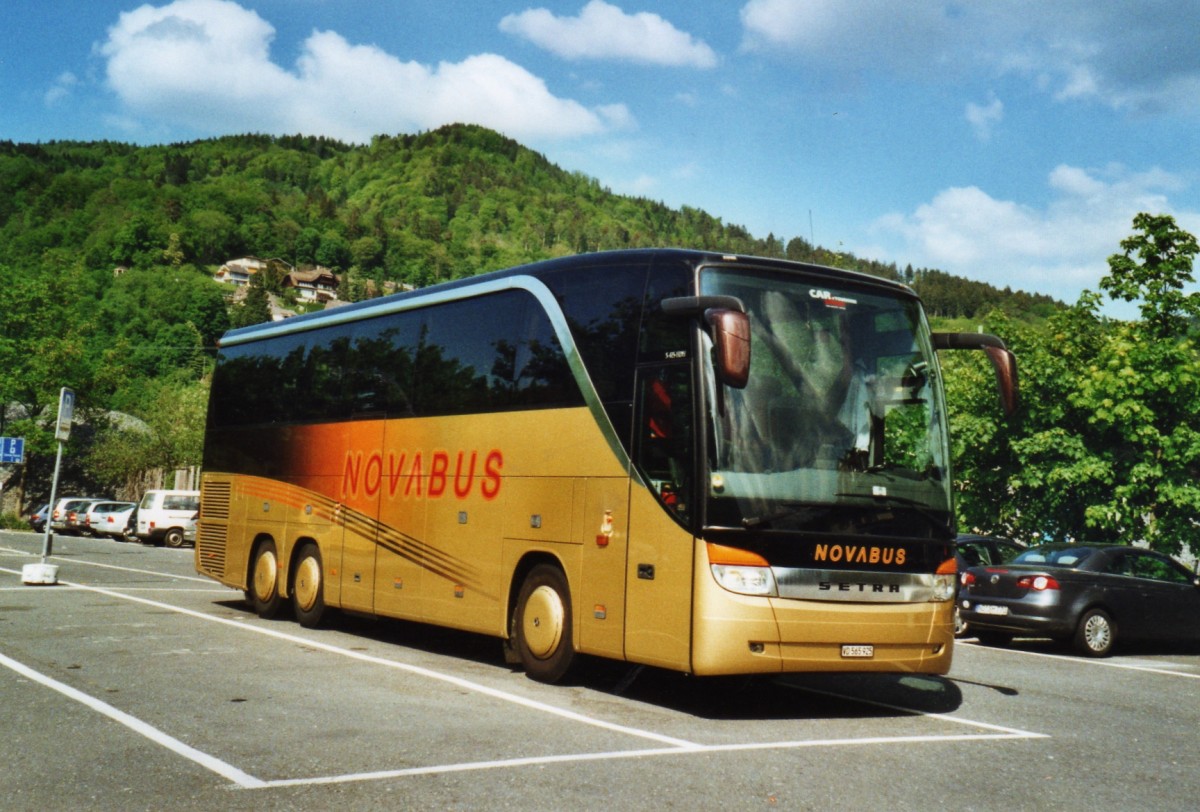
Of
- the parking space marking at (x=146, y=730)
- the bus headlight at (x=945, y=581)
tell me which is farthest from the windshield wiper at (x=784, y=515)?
the parking space marking at (x=146, y=730)

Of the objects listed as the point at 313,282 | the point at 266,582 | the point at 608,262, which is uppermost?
the point at 313,282

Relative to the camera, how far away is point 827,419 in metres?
9.63

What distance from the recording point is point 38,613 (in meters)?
15.8

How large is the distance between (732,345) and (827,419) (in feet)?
5.05

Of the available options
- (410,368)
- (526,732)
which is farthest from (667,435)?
(410,368)

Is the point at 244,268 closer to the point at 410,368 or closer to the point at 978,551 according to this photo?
the point at 978,551

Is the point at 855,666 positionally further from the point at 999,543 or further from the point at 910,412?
the point at 999,543

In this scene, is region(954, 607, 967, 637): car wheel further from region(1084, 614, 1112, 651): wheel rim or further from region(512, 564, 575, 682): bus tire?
region(512, 564, 575, 682): bus tire

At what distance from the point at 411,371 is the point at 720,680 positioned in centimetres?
468

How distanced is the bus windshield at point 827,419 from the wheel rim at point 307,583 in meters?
7.75

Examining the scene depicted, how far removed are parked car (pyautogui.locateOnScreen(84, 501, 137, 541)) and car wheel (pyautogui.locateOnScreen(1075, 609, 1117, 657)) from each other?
4052 cm

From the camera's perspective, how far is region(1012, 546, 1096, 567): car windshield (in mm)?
16406

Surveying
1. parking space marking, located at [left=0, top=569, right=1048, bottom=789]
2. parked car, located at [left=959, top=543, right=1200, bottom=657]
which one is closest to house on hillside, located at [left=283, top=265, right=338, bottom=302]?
parked car, located at [left=959, top=543, right=1200, bottom=657]

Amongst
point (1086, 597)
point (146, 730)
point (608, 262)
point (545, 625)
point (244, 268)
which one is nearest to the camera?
point (146, 730)
